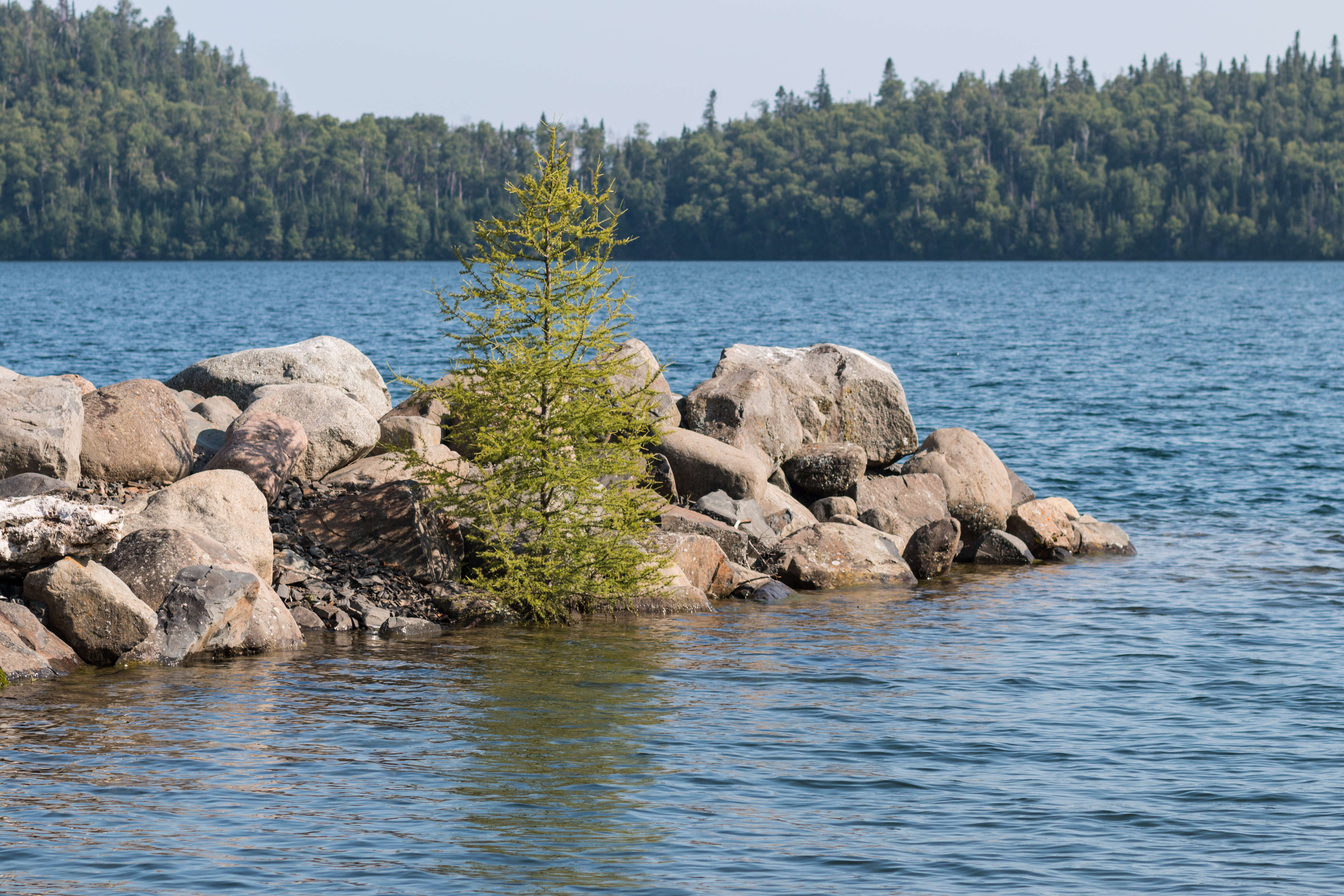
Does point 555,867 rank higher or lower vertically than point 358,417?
lower

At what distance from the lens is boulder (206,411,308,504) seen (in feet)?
63.0

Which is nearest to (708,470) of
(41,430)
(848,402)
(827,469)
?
(827,469)

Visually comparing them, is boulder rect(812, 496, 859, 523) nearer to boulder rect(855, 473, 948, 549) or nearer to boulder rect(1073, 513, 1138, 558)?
boulder rect(855, 473, 948, 549)

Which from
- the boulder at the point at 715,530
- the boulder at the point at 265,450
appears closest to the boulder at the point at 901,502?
the boulder at the point at 715,530

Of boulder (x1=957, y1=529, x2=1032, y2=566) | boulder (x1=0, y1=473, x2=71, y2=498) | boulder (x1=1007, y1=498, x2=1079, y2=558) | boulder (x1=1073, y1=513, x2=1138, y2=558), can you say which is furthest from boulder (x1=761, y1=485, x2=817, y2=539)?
boulder (x1=0, y1=473, x2=71, y2=498)

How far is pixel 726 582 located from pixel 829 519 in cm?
388

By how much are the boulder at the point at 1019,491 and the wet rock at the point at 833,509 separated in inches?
143

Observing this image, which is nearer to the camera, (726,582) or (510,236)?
(510,236)

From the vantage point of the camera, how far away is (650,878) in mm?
9703

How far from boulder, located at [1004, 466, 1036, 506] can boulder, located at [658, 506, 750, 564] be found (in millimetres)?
6805

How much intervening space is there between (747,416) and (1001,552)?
479cm

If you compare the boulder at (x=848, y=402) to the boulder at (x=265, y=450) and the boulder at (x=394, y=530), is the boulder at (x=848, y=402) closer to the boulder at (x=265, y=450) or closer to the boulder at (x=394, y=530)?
the boulder at (x=394, y=530)

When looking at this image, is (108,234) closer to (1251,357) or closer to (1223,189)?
(1223,189)

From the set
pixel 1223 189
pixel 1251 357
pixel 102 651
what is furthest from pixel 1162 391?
pixel 1223 189
